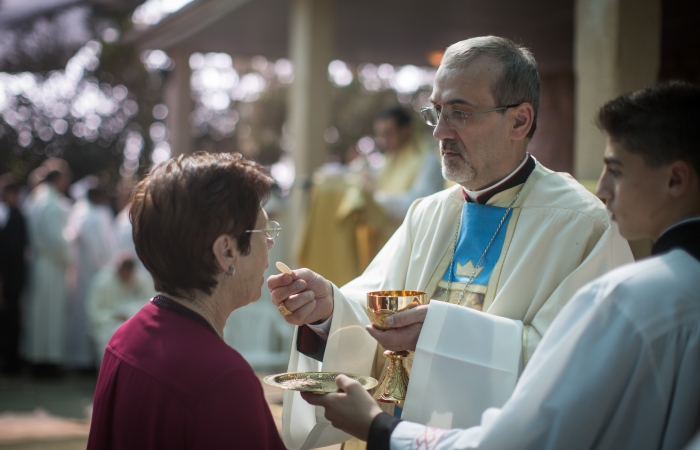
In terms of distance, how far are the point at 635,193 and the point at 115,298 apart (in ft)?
23.6

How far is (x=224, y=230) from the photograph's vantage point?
2002mm

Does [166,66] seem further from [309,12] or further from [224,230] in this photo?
[224,230]

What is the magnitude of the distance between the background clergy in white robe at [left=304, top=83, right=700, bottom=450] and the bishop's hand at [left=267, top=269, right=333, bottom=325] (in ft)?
3.09

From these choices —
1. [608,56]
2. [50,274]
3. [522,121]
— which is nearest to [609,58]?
[608,56]

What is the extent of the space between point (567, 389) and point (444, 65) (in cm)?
154

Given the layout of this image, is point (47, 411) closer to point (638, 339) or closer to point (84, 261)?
point (84, 261)

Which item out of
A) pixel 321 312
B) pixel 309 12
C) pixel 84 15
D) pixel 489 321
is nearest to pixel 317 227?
pixel 309 12

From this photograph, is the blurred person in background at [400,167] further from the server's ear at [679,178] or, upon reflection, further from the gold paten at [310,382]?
the server's ear at [679,178]

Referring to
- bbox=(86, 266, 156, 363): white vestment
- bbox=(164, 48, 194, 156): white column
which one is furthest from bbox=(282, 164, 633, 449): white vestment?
bbox=(164, 48, 194, 156): white column

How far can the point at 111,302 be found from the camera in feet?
26.3

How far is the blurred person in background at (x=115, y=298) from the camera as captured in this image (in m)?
7.89

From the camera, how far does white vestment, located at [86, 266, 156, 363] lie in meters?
7.88

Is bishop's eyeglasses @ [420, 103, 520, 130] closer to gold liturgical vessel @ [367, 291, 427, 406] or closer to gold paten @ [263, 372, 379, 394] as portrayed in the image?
gold liturgical vessel @ [367, 291, 427, 406]

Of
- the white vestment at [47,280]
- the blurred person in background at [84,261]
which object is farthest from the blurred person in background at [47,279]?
the blurred person in background at [84,261]
